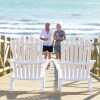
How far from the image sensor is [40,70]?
7.29 metres

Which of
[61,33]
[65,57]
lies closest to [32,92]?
[65,57]

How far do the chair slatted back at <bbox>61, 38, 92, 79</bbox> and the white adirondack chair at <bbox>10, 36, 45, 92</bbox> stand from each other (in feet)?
1.39

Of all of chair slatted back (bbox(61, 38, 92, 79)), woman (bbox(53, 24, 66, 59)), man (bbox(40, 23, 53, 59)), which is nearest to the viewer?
chair slatted back (bbox(61, 38, 92, 79))

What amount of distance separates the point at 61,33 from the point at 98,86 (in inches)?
152

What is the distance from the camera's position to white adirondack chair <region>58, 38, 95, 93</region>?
23.5 ft

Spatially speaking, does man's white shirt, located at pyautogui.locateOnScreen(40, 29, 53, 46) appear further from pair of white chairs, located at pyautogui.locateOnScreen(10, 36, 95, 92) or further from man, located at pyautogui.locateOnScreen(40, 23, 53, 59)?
pair of white chairs, located at pyautogui.locateOnScreen(10, 36, 95, 92)

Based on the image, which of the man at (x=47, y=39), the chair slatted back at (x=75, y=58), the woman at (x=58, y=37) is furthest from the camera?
the woman at (x=58, y=37)

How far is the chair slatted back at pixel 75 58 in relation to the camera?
7164 mm

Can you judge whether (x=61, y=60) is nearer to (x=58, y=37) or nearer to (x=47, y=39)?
(x=47, y=39)

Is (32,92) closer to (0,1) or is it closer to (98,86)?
(98,86)

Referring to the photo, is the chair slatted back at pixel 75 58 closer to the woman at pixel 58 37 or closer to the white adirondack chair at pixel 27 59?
the white adirondack chair at pixel 27 59

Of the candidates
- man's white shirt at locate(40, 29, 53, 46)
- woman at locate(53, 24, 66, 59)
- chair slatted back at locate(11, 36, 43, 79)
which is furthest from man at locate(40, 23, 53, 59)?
chair slatted back at locate(11, 36, 43, 79)

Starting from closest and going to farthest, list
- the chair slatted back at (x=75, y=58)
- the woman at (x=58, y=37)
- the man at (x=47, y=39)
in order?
1. the chair slatted back at (x=75, y=58)
2. the man at (x=47, y=39)
3. the woman at (x=58, y=37)

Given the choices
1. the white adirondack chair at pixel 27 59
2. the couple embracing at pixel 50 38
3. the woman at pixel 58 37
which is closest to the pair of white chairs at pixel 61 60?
the white adirondack chair at pixel 27 59
